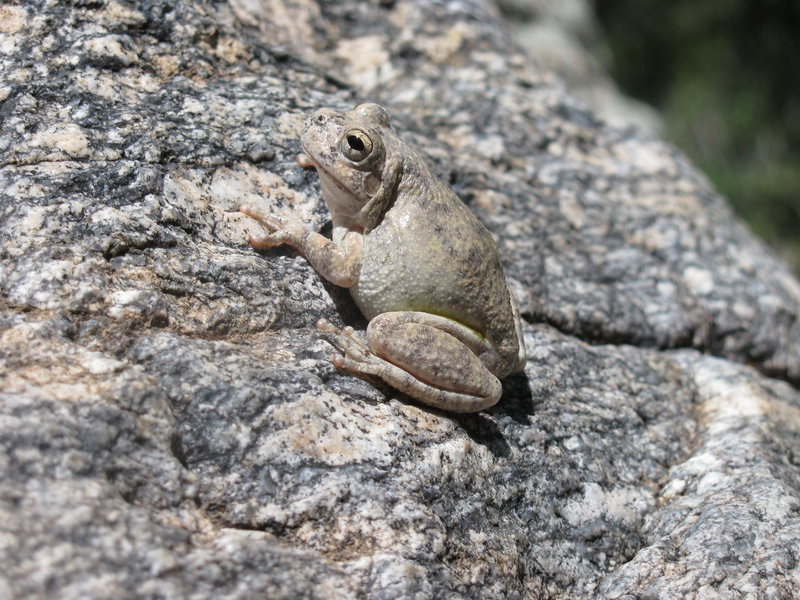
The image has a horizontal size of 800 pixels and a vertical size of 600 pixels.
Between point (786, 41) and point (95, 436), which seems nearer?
point (95, 436)

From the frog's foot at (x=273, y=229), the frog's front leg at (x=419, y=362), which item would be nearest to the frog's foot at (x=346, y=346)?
A: the frog's front leg at (x=419, y=362)

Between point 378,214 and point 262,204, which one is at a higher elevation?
point 378,214

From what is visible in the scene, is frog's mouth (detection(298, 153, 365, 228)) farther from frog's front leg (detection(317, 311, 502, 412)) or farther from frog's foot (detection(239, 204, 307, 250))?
frog's front leg (detection(317, 311, 502, 412))

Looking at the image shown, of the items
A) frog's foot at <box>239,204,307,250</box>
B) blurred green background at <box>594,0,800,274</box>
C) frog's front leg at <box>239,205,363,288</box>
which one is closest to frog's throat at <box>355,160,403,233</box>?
frog's front leg at <box>239,205,363,288</box>

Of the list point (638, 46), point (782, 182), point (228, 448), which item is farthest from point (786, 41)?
point (228, 448)

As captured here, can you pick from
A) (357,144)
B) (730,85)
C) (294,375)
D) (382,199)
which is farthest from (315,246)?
(730,85)

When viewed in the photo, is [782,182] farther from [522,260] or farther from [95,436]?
[95,436]

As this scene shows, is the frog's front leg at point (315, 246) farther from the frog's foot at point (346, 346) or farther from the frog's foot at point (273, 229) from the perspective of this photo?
the frog's foot at point (346, 346)
